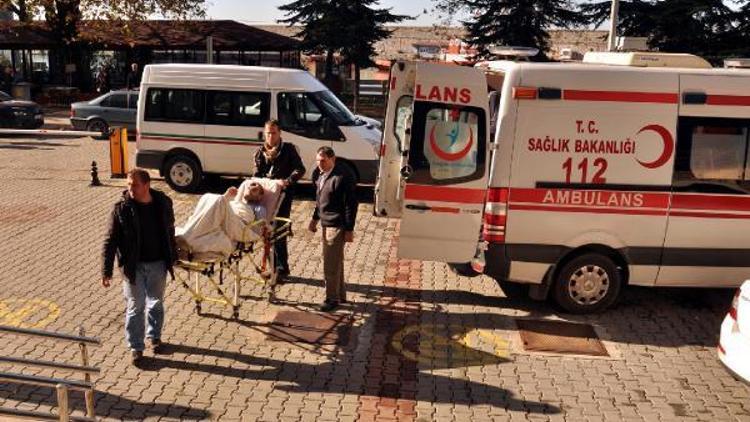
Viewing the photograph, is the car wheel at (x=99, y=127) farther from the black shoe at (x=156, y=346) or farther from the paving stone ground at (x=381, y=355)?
the black shoe at (x=156, y=346)

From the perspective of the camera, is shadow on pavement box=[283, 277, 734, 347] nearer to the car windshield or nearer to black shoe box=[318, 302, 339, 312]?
black shoe box=[318, 302, 339, 312]

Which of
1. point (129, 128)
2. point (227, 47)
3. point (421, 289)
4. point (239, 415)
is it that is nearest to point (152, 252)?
point (239, 415)

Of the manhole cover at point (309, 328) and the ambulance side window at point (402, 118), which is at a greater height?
the ambulance side window at point (402, 118)

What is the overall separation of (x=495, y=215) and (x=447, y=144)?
0.96 meters

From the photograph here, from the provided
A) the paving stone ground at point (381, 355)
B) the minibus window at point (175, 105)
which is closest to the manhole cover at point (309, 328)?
the paving stone ground at point (381, 355)

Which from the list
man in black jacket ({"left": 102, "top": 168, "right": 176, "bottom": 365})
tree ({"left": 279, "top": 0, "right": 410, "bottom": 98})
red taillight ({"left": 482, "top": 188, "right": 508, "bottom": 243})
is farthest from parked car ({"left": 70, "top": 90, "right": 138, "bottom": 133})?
red taillight ({"left": 482, "top": 188, "right": 508, "bottom": 243})

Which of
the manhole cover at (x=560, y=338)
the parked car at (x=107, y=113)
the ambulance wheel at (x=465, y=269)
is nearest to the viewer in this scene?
the manhole cover at (x=560, y=338)

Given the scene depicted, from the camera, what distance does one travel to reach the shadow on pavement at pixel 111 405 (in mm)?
5754

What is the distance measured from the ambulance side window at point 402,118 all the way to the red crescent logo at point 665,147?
102 inches

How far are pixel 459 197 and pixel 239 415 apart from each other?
344 cm

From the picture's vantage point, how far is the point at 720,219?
7773 millimetres

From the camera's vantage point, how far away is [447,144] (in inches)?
308

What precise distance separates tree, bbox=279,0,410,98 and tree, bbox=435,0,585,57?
539cm

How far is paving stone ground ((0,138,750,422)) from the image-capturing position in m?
6.01
